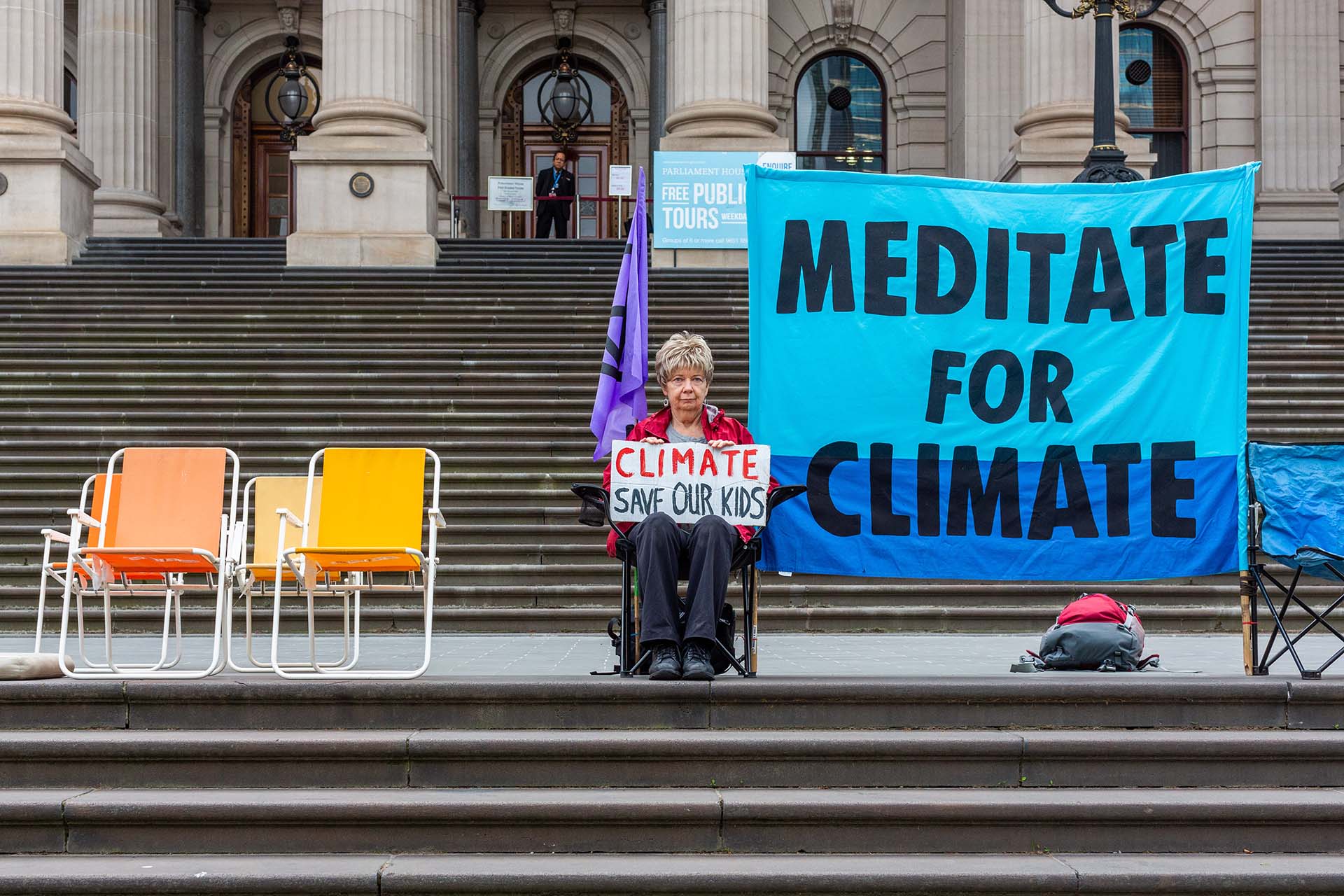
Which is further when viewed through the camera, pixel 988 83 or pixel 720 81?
pixel 988 83

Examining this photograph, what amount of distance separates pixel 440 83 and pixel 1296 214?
1487 cm

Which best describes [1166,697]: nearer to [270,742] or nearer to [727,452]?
[727,452]

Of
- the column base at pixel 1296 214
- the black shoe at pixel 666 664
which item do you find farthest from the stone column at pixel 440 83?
the black shoe at pixel 666 664

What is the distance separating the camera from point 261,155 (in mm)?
29953

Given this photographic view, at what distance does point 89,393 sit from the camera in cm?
1387

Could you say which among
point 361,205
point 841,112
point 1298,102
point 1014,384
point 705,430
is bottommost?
point 705,430

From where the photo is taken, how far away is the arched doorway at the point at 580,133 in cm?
3002

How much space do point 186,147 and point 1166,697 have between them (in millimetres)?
26303

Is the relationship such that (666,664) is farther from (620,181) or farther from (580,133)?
(580,133)

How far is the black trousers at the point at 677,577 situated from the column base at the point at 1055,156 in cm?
1502

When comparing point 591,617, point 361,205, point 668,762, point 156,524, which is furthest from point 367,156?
point 668,762

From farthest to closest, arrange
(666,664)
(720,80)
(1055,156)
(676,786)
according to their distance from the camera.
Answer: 1. (720,80)
2. (1055,156)
3. (666,664)
4. (676,786)

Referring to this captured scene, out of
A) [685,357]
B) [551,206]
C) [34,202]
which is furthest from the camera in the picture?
[551,206]

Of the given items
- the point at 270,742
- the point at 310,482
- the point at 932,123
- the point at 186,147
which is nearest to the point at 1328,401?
the point at 310,482
